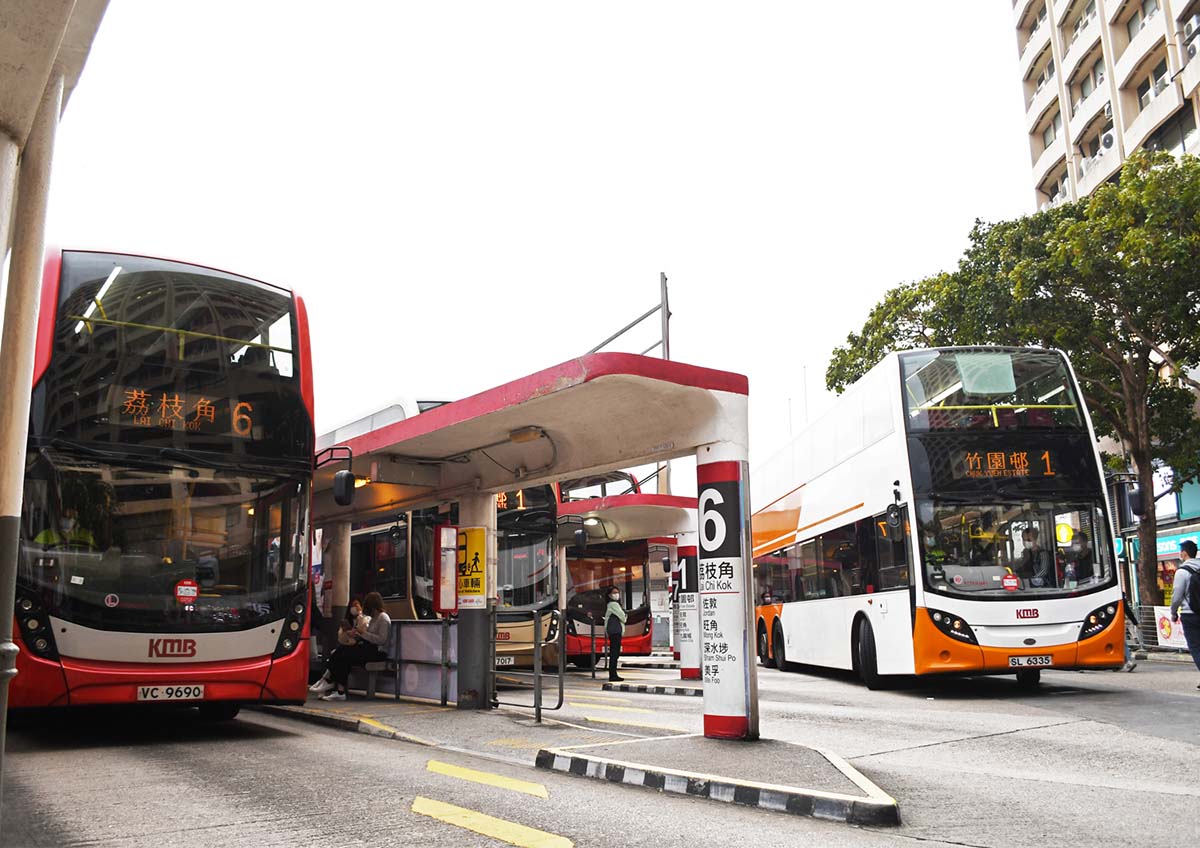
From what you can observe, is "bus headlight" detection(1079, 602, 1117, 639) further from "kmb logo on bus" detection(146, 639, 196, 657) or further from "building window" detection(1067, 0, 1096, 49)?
"building window" detection(1067, 0, 1096, 49)

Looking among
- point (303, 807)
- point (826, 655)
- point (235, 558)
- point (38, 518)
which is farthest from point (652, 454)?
point (826, 655)

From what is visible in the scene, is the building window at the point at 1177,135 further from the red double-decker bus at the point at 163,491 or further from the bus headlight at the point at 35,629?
the bus headlight at the point at 35,629

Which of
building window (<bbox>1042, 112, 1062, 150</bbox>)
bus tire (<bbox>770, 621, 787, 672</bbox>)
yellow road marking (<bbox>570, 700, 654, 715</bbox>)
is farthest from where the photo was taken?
building window (<bbox>1042, 112, 1062, 150</bbox>)

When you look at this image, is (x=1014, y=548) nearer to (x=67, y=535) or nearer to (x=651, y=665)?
(x=67, y=535)

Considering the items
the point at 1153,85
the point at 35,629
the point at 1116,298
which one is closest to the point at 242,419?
the point at 35,629

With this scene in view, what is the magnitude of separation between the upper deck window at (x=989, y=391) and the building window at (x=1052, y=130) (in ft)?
115

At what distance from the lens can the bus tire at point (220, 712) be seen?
1164 centimetres

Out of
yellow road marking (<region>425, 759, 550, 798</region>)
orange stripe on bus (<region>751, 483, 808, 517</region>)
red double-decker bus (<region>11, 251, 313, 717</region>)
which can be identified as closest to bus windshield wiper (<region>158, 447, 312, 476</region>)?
red double-decker bus (<region>11, 251, 313, 717</region>)

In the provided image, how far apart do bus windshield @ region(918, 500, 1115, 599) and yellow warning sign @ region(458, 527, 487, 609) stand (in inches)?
218

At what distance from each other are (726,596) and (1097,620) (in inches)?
246

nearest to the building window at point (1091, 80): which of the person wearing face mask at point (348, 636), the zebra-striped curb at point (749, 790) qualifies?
the person wearing face mask at point (348, 636)

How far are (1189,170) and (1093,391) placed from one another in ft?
19.6

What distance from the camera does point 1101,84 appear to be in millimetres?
39406

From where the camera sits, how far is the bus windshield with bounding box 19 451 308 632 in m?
8.98
